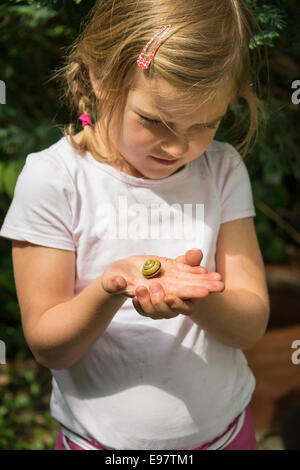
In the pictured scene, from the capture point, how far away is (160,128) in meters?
1.29

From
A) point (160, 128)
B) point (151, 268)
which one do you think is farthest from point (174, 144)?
point (151, 268)

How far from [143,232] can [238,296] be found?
316 millimetres

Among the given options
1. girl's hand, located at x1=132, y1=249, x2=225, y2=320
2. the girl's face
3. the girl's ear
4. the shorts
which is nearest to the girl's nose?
the girl's face

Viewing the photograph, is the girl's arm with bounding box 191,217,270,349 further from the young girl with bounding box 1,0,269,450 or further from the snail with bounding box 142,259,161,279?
the snail with bounding box 142,259,161,279

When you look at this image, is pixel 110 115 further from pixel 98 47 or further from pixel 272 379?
pixel 272 379

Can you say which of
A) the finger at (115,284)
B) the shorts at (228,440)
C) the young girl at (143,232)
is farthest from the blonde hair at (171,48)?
the shorts at (228,440)

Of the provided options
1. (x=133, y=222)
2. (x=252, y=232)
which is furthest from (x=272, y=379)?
(x=133, y=222)

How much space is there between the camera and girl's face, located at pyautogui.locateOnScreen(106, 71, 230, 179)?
48.9 inches

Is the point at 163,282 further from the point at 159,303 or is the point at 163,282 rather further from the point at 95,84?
the point at 95,84

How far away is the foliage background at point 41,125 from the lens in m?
1.78

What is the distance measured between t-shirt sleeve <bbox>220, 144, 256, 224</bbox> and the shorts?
0.63 meters

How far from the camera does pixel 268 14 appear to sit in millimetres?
1607

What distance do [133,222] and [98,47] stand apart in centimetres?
47
